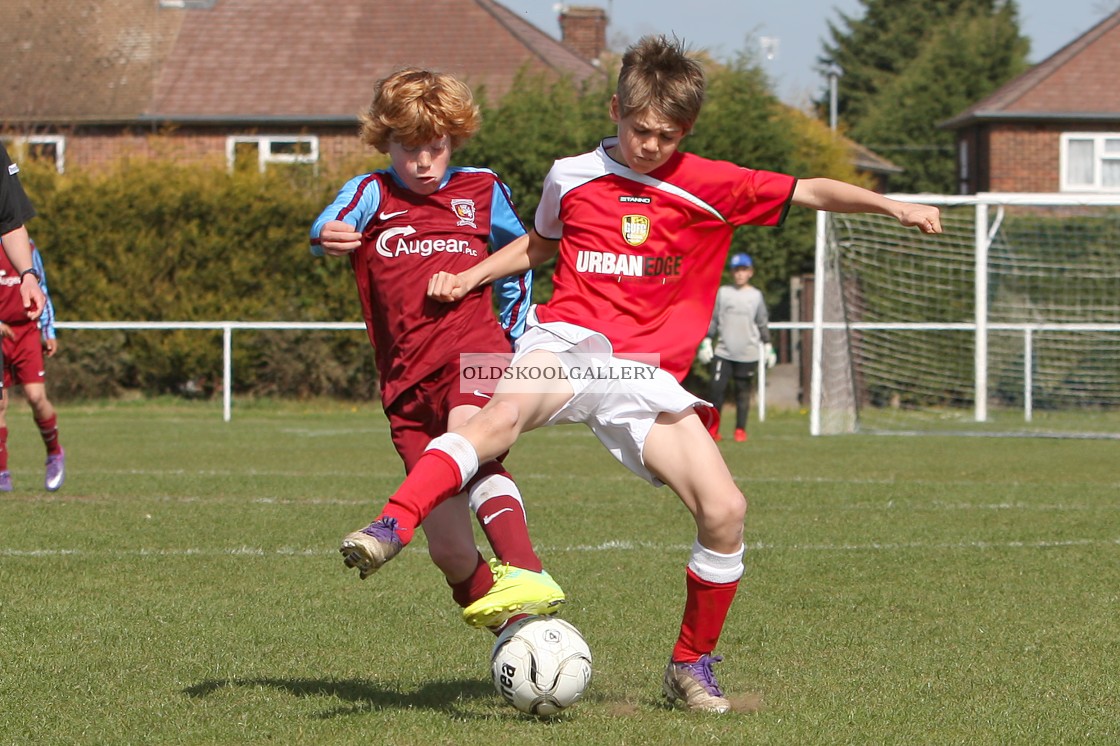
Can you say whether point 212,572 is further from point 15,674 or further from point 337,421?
point 337,421

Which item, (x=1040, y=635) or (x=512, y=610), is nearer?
(x=512, y=610)

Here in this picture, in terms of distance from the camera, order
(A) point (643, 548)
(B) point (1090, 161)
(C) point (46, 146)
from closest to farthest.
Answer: (A) point (643, 548) → (C) point (46, 146) → (B) point (1090, 161)

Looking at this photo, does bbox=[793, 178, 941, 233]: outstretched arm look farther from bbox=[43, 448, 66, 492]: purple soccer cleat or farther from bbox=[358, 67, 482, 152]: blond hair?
bbox=[43, 448, 66, 492]: purple soccer cleat

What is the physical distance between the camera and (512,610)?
4082 mm

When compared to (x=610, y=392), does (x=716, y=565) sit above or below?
below

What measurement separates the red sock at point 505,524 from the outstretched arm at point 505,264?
577mm

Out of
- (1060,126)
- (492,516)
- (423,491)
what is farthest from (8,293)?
(1060,126)

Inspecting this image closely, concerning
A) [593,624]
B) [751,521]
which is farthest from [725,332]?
[593,624]

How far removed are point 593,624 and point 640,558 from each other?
1629 mm

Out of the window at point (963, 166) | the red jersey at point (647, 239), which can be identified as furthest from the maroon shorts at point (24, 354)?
the window at point (963, 166)

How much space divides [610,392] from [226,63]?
28.4m

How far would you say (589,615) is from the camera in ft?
19.1

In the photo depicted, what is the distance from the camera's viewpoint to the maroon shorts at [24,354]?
34.1 feet

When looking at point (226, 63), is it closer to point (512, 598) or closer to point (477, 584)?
point (477, 584)
